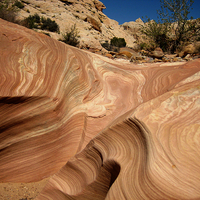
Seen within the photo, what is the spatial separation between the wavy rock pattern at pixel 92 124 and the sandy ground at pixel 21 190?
0.07 meters

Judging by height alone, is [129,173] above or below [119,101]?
below

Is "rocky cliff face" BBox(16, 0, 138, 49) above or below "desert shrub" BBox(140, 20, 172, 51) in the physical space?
above

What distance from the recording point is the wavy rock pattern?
144 cm

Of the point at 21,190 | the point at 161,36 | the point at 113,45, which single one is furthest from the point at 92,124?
the point at 113,45

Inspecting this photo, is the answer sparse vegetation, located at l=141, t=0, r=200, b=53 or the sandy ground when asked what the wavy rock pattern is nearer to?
the sandy ground

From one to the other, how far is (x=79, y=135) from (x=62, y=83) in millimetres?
780

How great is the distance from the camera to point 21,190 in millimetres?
2244

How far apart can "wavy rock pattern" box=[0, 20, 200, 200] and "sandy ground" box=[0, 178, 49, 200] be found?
71 millimetres

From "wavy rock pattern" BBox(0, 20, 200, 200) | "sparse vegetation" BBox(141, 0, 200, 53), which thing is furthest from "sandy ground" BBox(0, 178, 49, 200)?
"sparse vegetation" BBox(141, 0, 200, 53)

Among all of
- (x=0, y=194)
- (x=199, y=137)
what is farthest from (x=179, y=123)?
(x=0, y=194)

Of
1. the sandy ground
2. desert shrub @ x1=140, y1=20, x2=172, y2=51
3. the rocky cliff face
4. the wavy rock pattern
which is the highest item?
the rocky cliff face

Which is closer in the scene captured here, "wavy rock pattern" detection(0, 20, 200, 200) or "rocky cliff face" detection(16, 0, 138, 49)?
"wavy rock pattern" detection(0, 20, 200, 200)

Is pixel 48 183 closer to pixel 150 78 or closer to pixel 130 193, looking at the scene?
pixel 130 193

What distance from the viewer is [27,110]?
2.31 m
